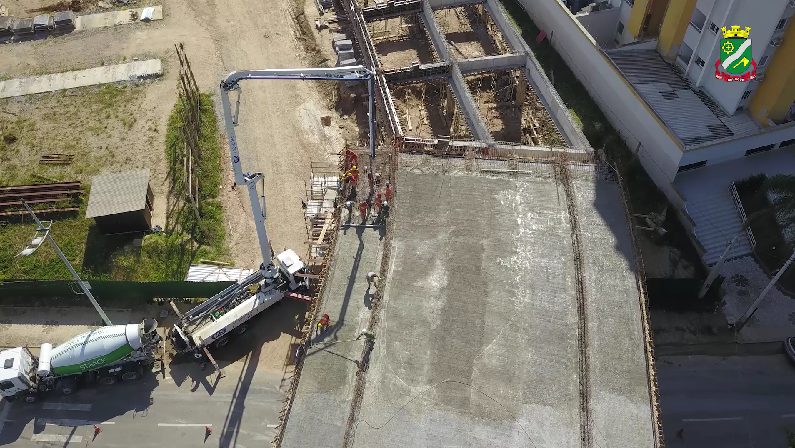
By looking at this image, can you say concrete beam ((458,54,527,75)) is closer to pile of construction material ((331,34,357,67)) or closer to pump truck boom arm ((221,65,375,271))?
pile of construction material ((331,34,357,67))

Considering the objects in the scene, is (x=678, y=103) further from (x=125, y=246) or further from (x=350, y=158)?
(x=125, y=246)

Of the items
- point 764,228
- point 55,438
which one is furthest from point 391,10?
point 55,438

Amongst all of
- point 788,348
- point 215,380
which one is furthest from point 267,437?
point 788,348

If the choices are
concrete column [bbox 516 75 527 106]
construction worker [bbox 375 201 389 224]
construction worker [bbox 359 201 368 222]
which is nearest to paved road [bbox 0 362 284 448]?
construction worker [bbox 359 201 368 222]

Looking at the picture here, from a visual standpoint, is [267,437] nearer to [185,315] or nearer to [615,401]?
[185,315]

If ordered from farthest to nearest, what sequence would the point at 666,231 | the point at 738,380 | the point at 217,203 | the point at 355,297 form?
1. the point at 217,203
2. the point at 666,231
3. the point at 738,380
4. the point at 355,297

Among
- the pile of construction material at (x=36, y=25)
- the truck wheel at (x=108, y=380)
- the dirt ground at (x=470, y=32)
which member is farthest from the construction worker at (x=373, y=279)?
the pile of construction material at (x=36, y=25)
